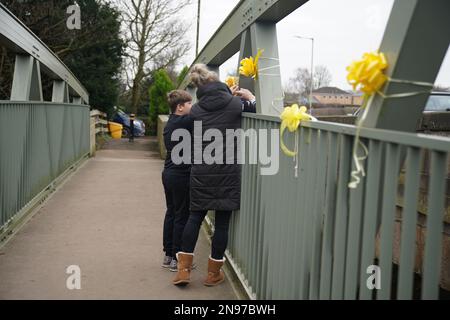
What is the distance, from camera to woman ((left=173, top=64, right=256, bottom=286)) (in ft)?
13.5

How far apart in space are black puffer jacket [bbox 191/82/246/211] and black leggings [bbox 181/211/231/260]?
118 millimetres

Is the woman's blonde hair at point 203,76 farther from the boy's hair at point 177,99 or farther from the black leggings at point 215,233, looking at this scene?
the black leggings at point 215,233

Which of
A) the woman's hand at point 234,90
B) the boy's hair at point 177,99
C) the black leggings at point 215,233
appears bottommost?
the black leggings at point 215,233

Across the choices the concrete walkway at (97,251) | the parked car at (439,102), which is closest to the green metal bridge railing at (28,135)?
the concrete walkway at (97,251)

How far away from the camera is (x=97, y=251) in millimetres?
5211

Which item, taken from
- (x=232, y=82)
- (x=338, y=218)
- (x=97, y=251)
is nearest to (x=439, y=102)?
(x=232, y=82)

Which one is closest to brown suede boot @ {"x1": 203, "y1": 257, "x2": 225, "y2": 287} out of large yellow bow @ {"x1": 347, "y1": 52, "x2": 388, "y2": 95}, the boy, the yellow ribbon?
Result: the boy

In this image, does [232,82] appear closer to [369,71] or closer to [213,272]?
[213,272]

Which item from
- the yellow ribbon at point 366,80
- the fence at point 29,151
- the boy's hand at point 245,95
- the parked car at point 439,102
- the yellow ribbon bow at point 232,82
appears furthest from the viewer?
the parked car at point 439,102

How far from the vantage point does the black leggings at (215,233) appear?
4277mm

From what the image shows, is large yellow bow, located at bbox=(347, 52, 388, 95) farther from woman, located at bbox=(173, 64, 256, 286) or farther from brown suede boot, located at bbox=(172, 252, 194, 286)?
brown suede boot, located at bbox=(172, 252, 194, 286)

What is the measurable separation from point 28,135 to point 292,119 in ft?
15.8

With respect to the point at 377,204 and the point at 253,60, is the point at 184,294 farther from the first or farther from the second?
the point at 377,204

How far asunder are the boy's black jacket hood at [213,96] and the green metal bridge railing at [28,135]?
237cm
